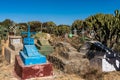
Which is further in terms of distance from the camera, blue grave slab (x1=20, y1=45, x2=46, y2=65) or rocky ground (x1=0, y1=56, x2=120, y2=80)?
rocky ground (x1=0, y1=56, x2=120, y2=80)

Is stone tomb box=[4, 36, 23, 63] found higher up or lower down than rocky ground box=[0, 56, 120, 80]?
higher up

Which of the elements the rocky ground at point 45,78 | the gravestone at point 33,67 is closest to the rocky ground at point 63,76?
the rocky ground at point 45,78

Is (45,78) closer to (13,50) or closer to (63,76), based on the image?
(63,76)

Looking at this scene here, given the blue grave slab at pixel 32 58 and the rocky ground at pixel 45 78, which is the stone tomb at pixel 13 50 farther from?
the blue grave slab at pixel 32 58

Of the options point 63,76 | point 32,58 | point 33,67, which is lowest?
point 63,76

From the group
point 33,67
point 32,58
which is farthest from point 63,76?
point 32,58

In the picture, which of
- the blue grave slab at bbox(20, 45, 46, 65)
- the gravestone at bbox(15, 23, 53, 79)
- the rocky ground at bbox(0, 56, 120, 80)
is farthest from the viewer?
the rocky ground at bbox(0, 56, 120, 80)

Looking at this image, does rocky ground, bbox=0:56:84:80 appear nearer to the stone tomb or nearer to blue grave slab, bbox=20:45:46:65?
blue grave slab, bbox=20:45:46:65

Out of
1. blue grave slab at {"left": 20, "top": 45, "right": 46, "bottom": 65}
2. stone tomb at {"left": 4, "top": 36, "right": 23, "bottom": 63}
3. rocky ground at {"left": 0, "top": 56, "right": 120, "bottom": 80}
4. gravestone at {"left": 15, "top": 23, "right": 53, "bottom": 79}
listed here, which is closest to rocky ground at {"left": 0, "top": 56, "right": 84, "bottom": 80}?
rocky ground at {"left": 0, "top": 56, "right": 120, "bottom": 80}

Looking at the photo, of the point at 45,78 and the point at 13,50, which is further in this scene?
the point at 13,50

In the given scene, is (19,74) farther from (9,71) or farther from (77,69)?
(77,69)

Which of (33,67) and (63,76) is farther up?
(33,67)

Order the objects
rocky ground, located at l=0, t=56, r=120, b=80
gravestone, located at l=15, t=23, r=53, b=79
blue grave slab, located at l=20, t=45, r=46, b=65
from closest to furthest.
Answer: gravestone, located at l=15, t=23, r=53, b=79
blue grave slab, located at l=20, t=45, r=46, b=65
rocky ground, located at l=0, t=56, r=120, b=80

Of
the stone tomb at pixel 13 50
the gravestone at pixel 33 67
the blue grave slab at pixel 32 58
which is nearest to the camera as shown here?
the gravestone at pixel 33 67
